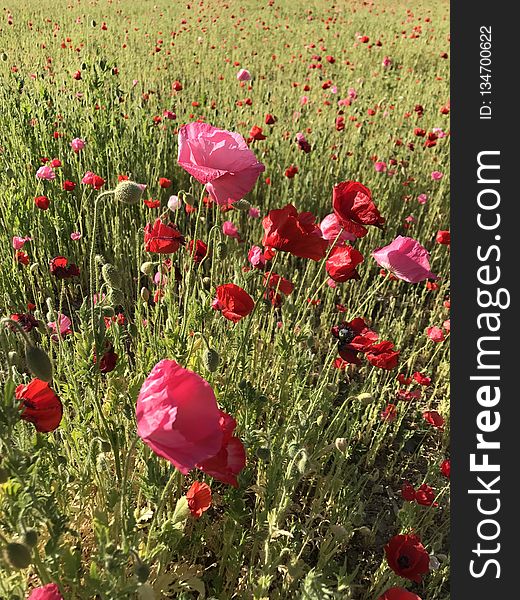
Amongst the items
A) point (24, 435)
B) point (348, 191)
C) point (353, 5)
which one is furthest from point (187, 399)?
point (353, 5)

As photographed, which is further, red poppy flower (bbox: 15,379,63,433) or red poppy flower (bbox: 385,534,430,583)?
red poppy flower (bbox: 385,534,430,583)

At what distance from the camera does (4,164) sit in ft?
9.25

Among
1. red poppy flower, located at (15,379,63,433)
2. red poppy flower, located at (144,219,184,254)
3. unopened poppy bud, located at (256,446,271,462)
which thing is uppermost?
red poppy flower, located at (144,219,184,254)

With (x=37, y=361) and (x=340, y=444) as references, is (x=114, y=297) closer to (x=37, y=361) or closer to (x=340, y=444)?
(x=37, y=361)

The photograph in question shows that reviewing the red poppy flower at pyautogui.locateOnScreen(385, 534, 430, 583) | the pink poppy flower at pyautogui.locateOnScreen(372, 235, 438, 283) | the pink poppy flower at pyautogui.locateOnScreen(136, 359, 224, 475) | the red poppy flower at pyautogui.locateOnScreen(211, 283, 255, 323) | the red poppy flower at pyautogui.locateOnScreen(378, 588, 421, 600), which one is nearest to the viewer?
the pink poppy flower at pyautogui.locateOnScreen(136, 359, 224, 475)

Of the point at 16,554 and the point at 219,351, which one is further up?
the point at 16,554

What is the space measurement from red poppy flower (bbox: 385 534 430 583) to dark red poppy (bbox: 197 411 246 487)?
0.56 meters

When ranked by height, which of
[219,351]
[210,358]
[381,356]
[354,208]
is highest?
[354,208]

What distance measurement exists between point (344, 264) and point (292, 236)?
260 millimetres

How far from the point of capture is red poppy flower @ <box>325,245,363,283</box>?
1471mm

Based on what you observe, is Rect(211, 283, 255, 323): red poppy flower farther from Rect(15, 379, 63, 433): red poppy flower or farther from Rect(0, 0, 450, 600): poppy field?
Rect(15, 379, 63, 433): red poppy flower

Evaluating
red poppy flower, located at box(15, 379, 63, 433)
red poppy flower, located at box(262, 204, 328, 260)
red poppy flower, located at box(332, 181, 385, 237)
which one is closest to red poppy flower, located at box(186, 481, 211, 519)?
red poppy flower, located at box(15, 379, 63, 433)

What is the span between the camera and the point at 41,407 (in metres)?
0.94

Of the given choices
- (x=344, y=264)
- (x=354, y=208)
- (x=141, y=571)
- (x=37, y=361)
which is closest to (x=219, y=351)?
(x=344, y=264)
